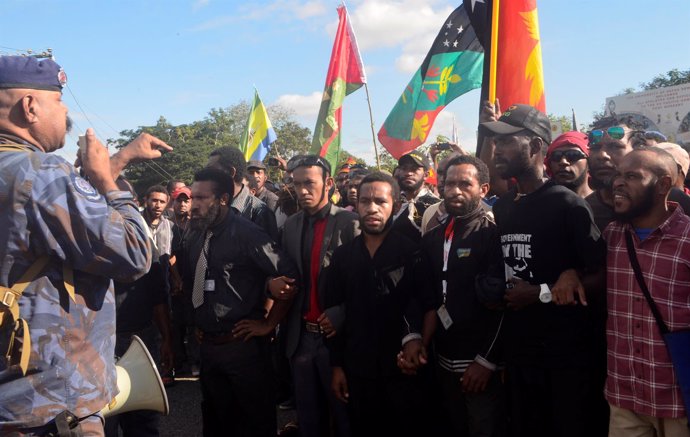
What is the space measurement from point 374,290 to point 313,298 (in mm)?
658

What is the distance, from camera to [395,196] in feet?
12.4

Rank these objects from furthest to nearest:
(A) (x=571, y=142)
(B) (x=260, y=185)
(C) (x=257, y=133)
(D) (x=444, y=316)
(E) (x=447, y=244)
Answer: (C) (x=257, y=133) → (B) (x=260, y=185) → (A) (x=571, y=142) → (E) (x=447, y=244) → (D) (x=444, y=316)

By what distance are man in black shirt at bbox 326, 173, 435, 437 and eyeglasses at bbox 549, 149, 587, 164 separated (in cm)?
122

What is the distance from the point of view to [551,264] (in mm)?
2869

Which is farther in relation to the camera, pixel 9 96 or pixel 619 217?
pixel 619 217

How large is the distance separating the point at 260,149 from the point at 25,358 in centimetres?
855

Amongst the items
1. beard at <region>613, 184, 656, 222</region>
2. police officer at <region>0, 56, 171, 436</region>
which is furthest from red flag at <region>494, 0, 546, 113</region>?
police officer at <region>0, 56, 171, 436</region>

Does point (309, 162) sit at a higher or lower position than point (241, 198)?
higher

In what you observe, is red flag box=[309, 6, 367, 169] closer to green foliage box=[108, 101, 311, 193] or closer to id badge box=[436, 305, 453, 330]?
id badge box=[436, 305, 453, 330]

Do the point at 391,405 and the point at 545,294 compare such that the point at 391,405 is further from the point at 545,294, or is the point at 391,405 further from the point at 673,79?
the point at 673,79

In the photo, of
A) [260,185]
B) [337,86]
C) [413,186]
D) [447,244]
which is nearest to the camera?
[447,244]

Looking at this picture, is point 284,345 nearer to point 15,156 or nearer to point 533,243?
point 533,243

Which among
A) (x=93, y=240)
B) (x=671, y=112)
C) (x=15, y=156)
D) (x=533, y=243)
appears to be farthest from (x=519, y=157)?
(x=671, y=112)

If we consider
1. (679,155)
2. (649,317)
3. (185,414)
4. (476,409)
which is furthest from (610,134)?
(185,414)
